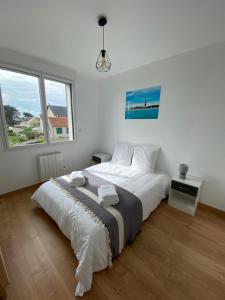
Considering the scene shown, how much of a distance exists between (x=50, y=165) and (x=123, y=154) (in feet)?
5.13

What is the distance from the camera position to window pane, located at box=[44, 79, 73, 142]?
2.73 m

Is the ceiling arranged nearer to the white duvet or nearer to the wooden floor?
the white duvet

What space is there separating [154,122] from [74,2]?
1.99 meters

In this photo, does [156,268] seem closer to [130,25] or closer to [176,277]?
[176,277]

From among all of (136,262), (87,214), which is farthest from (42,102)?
(136,262)

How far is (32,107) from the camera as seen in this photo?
252 cm

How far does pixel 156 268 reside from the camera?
4.27ft

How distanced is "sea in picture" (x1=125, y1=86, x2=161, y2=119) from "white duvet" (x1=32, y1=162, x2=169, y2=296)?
117 centimetres

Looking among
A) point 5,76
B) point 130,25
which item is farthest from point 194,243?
point 5,76

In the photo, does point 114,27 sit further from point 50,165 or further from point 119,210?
point 50,165

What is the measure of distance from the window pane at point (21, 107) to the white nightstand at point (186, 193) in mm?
2698

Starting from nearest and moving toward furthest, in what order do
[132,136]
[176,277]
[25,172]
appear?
[176,277], [25,172], [132,136]

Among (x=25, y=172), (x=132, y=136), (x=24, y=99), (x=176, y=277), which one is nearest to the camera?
(x=176, y=277)

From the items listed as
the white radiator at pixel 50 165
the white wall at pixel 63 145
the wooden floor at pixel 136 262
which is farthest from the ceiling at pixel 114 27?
the wooden floor at pixel 136 262
